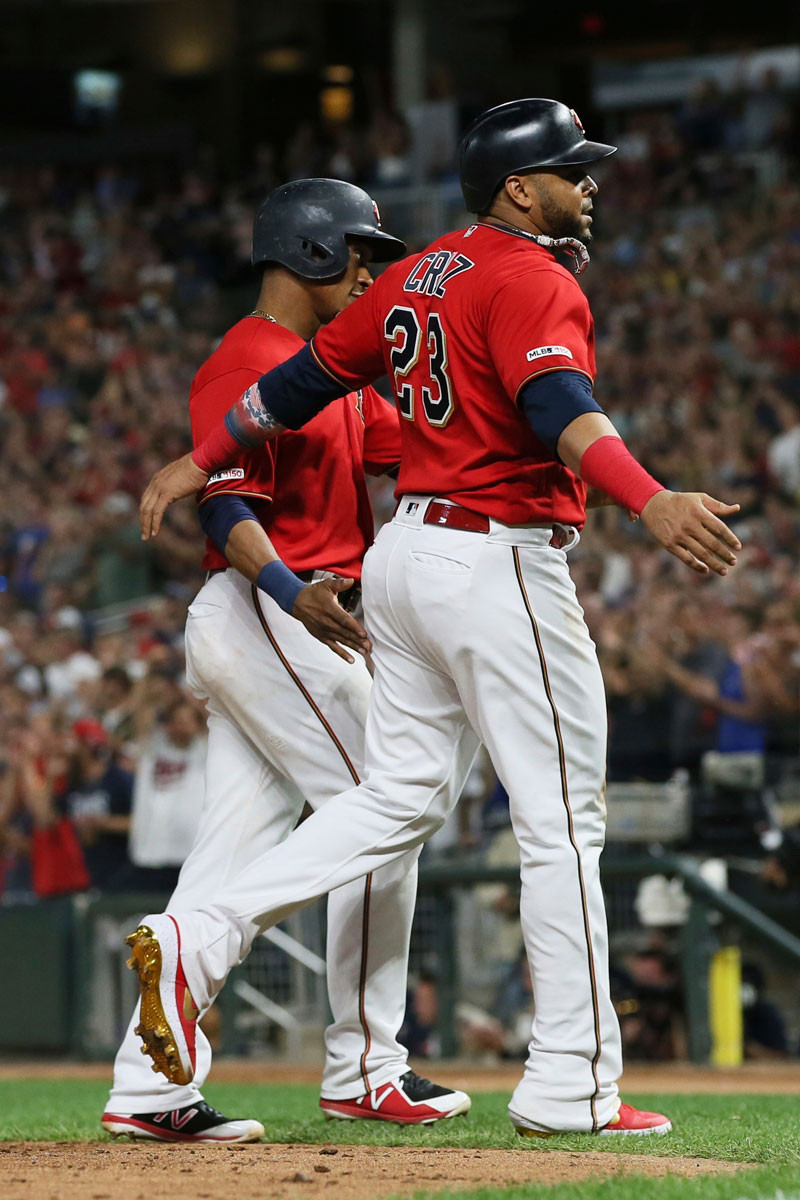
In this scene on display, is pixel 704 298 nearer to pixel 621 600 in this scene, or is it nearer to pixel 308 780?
pixel 621 600

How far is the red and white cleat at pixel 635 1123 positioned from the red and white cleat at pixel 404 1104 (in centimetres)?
49

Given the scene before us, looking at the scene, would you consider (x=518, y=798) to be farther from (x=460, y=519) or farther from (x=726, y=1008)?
(x=726, y=1008)

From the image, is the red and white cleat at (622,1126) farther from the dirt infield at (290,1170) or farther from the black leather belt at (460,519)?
the black leather belt at (460,519)

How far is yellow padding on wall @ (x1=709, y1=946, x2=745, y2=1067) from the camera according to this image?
7.61 m

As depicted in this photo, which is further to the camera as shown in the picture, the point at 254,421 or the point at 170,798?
the point at 170,798

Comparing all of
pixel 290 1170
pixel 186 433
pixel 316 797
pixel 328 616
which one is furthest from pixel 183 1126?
pixel 186 433

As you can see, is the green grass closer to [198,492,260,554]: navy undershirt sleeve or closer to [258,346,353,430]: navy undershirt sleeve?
[198,492,260,554]: navy undershirt sleeve

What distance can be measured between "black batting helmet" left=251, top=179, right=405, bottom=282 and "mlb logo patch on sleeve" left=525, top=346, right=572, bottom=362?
3.30 feet

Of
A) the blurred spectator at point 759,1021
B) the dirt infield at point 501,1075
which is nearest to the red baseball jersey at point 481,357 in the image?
the dirt infield at point 501,1075

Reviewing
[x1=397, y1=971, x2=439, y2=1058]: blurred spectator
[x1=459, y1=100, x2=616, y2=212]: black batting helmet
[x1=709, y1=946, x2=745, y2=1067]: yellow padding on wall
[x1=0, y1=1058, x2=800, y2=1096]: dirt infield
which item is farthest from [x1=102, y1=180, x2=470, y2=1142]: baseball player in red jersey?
[x1=397, y1=971, x2=439, y2=1058]: blurred spectator

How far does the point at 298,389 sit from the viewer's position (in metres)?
3.80

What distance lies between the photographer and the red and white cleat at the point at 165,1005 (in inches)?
131

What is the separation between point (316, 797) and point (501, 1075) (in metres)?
3.87

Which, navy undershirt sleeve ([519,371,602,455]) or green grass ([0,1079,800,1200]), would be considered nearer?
green grass ([0,1079,800,1200])
